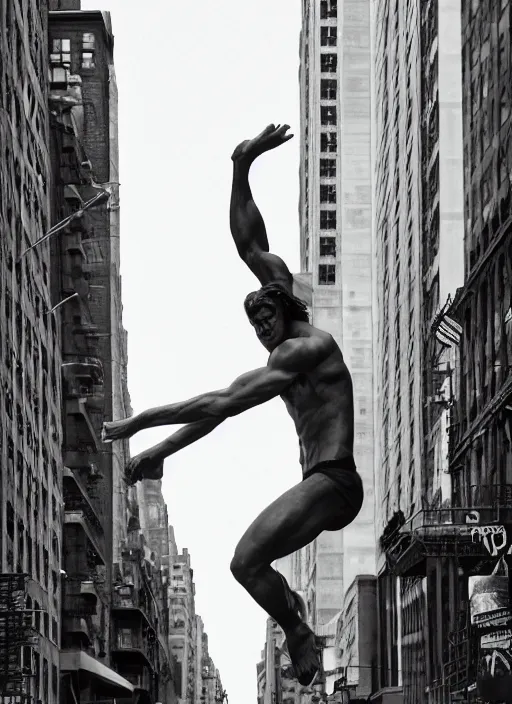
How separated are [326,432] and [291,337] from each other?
766mm

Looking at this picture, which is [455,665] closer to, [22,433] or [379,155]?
[22,433]

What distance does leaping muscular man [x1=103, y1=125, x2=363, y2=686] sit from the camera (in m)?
12.2

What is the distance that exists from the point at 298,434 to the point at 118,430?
155 centimetres

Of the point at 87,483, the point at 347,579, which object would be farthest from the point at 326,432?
the point at 347,579

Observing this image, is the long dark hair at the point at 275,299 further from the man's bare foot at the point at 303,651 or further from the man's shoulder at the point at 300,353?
the man's bare foot at the point at 303,651

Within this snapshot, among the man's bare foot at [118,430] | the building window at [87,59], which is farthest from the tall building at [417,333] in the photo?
the man's bare foot at [118,430]

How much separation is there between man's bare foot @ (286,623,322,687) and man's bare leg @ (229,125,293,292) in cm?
266

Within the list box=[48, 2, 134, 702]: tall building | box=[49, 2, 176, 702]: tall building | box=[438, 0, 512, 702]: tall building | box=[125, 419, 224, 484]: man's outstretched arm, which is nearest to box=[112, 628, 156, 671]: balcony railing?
box=[49, 2, 176, 702]: tall building

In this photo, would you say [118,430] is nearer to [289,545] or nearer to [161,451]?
[161,451]

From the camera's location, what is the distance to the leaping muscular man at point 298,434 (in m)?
12.2

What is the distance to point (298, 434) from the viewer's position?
43.0 feet

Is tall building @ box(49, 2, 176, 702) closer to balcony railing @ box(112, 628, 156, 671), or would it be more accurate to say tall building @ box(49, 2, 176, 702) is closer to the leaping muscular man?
balcony railing @ box(112, 628, 156, 671)

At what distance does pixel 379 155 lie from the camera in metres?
141

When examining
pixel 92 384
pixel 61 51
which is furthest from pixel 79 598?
pixel 61 51
